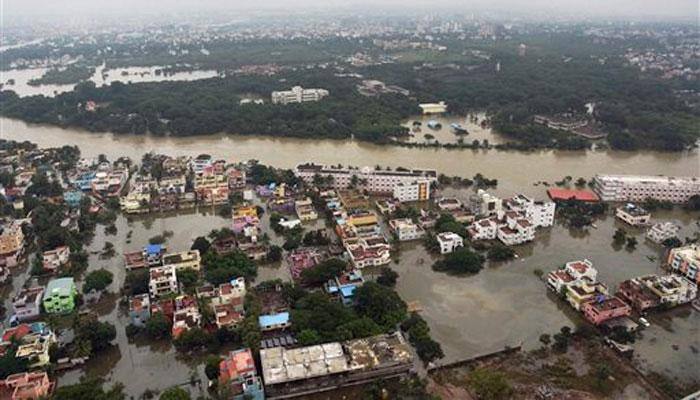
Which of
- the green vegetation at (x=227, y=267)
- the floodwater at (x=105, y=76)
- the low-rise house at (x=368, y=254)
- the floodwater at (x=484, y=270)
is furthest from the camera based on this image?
the floodwater at (x=105, y=76)

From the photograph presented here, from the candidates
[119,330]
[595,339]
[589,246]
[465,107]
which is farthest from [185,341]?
[465,107]

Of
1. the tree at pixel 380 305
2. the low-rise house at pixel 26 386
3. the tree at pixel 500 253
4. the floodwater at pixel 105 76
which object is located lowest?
the floodwater at pixel 105 76

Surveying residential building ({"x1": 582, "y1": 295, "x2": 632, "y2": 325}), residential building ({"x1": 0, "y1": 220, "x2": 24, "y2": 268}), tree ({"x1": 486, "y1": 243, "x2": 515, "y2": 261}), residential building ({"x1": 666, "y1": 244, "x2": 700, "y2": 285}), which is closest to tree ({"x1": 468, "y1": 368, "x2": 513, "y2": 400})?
residential building ({"x1": 582, "y1": 295, "x2": 632, "y2": 325})

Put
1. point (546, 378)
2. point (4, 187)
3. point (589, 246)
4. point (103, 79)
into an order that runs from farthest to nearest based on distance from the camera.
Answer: point (103, 79)
point (4, 187)
point (589, 246)
point (546, 378)

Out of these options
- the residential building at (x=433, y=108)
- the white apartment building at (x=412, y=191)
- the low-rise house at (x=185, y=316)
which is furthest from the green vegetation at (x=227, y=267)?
the residential building at (x=433, y=108)

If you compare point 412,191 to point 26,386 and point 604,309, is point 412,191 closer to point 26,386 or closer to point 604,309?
point 604,309

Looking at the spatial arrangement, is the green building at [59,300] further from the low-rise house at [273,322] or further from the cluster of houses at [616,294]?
the cluster of houses at [616,294]

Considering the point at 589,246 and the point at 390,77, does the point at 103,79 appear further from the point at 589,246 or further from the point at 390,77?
the point at 589,246
